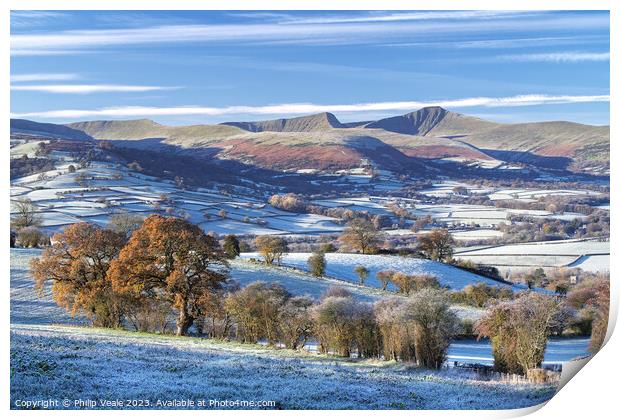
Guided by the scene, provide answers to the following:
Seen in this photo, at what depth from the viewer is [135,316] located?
66.4ft

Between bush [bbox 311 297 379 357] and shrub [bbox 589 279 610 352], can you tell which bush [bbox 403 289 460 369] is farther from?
shrub [bbox 589 279 610 352]

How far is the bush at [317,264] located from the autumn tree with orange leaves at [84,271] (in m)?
5.85

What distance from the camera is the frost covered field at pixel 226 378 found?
13922mm

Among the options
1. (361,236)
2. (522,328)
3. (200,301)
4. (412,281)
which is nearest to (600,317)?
(522,328)

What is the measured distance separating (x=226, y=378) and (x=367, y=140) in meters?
9.13

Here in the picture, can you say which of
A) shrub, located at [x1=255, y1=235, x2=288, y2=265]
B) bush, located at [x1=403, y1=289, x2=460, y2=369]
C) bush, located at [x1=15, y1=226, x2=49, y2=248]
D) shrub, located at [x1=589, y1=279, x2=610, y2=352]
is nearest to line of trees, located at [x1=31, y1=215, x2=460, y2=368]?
bush, located at [x1=403, y1=289, x2=460, y2=369]

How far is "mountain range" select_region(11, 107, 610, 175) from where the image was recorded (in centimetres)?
1986

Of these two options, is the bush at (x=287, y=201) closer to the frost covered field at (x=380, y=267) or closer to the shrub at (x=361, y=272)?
the frost covered field at (x=380, y=267)

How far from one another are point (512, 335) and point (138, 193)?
10444 millimetres

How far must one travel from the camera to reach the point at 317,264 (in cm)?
2284

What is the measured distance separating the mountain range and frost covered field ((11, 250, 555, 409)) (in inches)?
245

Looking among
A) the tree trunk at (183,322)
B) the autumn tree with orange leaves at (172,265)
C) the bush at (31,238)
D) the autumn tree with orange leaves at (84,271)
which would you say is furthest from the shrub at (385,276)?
the bush at (31,238)

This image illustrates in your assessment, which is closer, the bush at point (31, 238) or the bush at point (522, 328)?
the bush at point (522, 328)

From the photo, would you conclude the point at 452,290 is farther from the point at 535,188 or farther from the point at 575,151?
the point at 575,151
